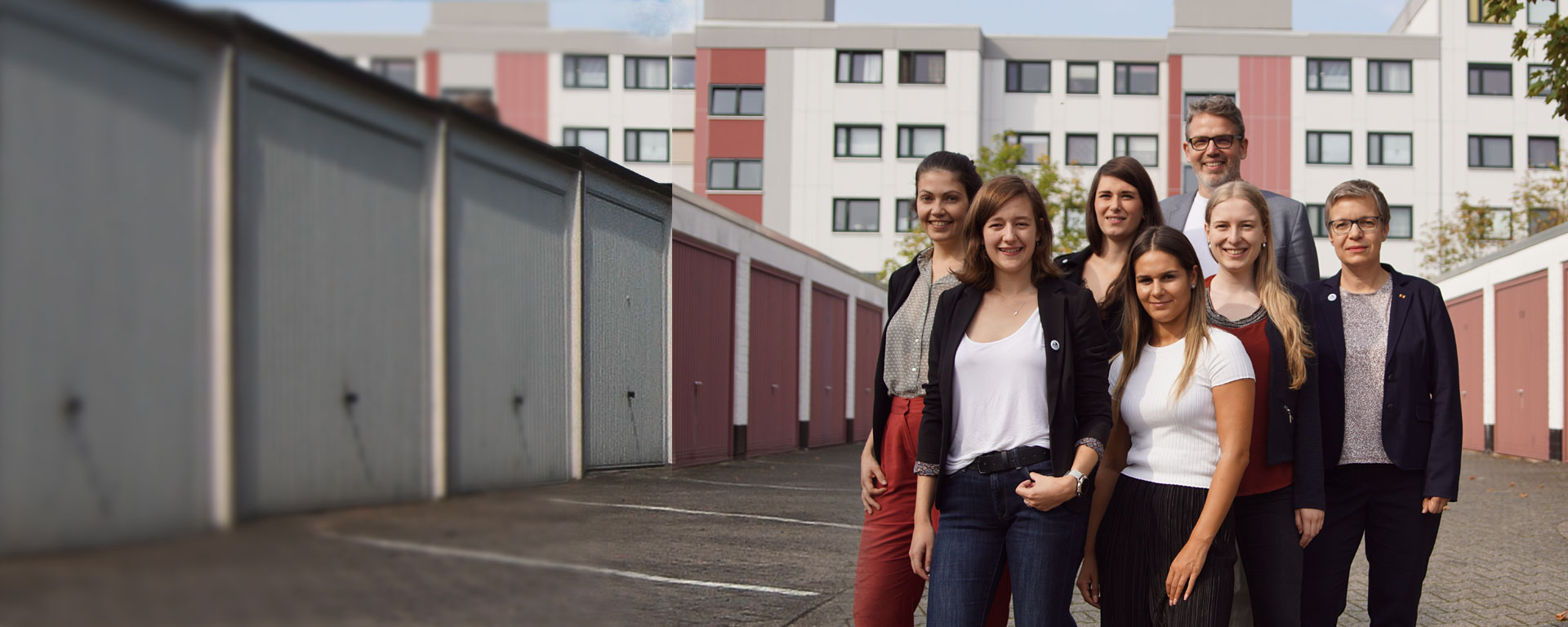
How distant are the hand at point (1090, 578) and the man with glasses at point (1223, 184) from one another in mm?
1066

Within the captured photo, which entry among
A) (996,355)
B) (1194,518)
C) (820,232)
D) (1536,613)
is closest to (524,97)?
(996,355)

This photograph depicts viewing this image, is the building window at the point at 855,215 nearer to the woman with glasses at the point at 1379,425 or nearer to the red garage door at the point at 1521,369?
the red garage door at the point at 1521,369

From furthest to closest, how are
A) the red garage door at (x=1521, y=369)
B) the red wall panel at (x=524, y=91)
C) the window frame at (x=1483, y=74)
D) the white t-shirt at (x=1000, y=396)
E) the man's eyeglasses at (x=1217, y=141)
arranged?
the window frame at (x=1483, y=74), the red garage door at (x=1521, y=369), the man's eyeglasses at (x=1217, y=141), the white t-shirt at (x=1000, y=396), the red wall panel at (x=524, y=91)

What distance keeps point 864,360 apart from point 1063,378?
27.5 metres

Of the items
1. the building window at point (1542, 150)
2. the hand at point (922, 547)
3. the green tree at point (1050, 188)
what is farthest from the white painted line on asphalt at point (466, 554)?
the building window at point (1542, 150)

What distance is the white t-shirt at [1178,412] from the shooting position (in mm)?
3422

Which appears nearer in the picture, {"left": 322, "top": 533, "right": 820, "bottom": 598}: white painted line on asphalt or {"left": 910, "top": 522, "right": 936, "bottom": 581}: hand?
{"left": 322, "top": 533, "right": 820, "bottom": 598}: white painted line on asphalt

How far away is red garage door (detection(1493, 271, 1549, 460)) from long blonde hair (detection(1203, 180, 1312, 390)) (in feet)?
64.1

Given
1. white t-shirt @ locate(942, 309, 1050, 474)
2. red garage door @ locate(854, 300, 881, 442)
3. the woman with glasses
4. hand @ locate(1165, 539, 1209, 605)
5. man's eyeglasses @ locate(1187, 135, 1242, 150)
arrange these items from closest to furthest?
white t-shirt @ locate(942, 309, 1050, 474) < hand @ locate(1165, 539, 1209, 605) < the woman with glasses < man's eyeglasses @ locate(1187, 135, 1242, 150) < red garage door @ locate(854, 300, 881, 442)

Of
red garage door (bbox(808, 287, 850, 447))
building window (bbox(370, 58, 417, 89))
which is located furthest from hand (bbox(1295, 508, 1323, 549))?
red garage door (bbox(808, 287, 850, 447))

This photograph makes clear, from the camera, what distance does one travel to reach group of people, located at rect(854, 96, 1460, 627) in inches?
127

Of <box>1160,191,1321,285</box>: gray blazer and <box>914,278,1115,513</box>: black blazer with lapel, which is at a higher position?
<box>1160,191,1321,285</box>: gray blazer

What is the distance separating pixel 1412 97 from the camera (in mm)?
41688

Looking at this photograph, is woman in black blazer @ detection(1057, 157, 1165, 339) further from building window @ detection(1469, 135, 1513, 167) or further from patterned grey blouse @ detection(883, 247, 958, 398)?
building window @ detection(1469, 135, 1513, 167)
